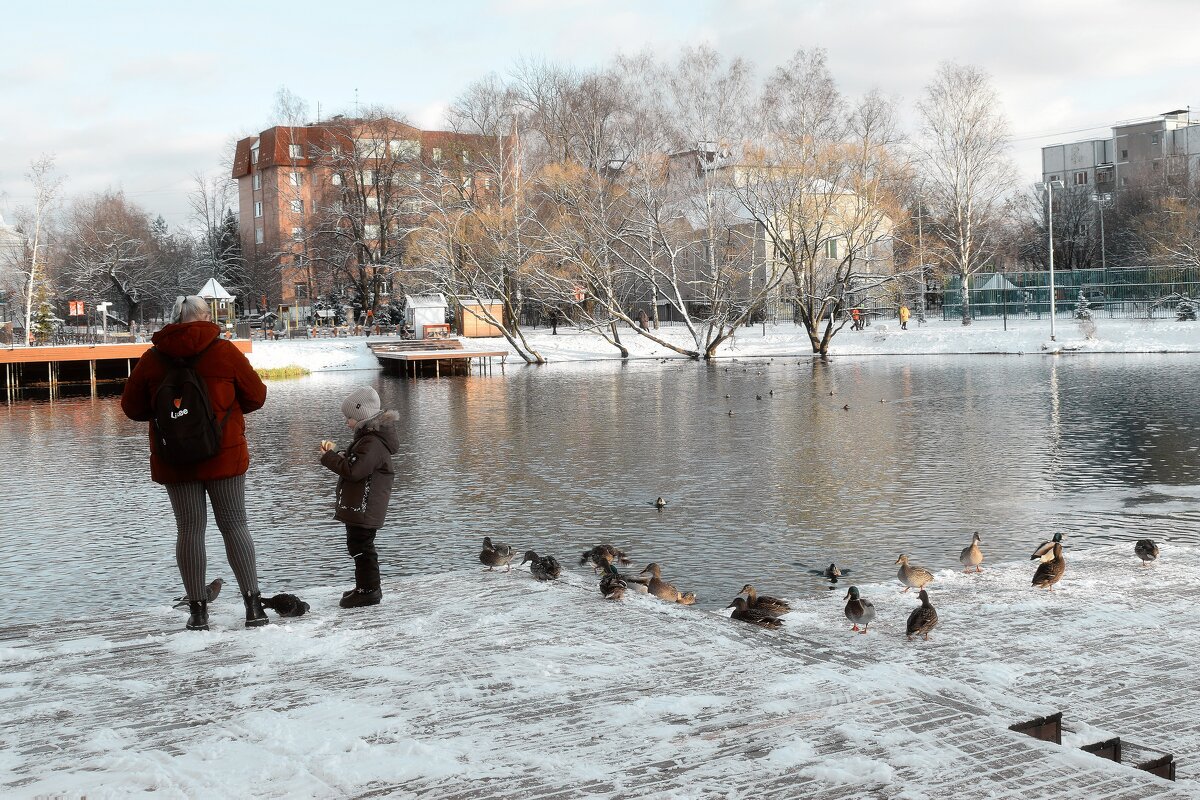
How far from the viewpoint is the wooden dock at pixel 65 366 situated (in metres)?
40.5

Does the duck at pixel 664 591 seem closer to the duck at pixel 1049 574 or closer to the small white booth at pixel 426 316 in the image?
the duck at pixel 1049 574

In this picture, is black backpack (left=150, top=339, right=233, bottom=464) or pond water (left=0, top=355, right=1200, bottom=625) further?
pond water (left=0, top=355, right=1200, bottom=625)

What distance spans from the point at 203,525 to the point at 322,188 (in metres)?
75.5

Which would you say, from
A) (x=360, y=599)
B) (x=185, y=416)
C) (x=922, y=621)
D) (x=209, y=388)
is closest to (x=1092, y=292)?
(x=922, y=621)

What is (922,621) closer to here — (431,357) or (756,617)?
(756,617)

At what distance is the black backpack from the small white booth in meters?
48.3

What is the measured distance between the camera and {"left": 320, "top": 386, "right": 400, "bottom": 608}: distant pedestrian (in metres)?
7.06

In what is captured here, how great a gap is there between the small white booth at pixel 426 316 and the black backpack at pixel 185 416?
4826 cm

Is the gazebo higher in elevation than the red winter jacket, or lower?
higher

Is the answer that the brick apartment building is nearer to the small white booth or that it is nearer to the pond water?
the small white booth

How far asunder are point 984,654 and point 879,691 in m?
1.65

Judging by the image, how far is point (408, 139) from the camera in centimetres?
6881

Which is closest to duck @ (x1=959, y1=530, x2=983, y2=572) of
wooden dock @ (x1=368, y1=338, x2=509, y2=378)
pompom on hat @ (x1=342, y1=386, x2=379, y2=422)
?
pompom on hat @ (x1=342, y1=386, x2=379, y2=422)

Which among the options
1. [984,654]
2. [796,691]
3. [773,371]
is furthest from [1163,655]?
[773,371]
